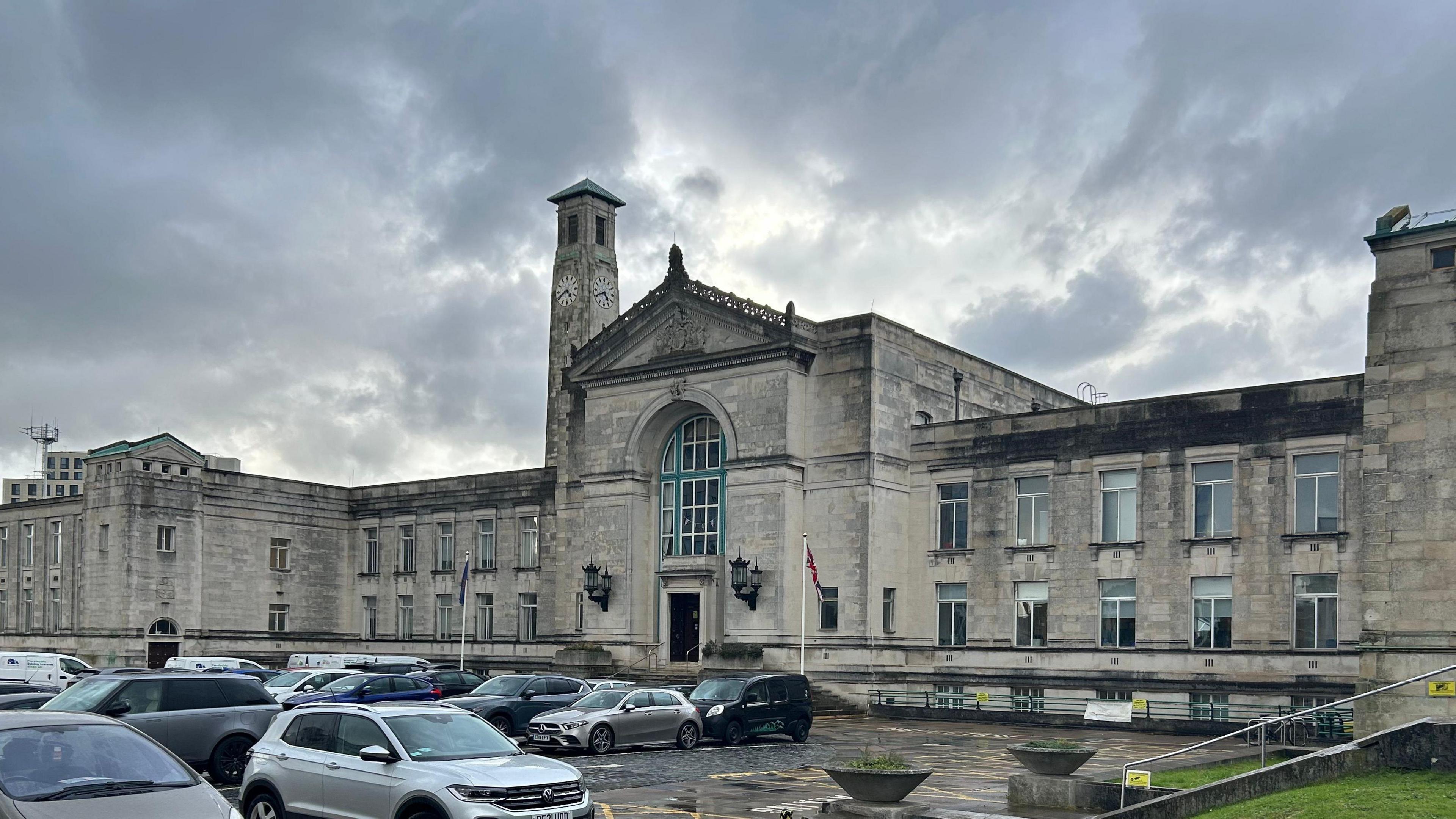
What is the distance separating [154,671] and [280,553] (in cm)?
4307

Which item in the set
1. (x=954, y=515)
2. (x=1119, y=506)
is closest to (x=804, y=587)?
(x=954, y=515)

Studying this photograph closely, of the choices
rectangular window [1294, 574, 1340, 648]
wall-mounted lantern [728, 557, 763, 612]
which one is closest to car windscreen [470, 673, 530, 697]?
wall-mounted lantern [728, 557, 763, 612]

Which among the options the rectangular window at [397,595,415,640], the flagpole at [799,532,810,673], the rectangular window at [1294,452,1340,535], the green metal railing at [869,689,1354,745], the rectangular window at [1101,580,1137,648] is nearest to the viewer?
the green metal railing at [869,689,1354,745]

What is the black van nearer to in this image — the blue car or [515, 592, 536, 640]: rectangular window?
the blue car

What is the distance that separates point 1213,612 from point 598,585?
21801mm

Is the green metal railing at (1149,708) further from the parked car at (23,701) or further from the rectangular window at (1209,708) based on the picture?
the parked car at (23,701)

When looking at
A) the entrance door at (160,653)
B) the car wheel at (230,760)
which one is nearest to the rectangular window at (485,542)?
the entrance door at (160,653)

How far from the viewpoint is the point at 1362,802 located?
1817 centimetres

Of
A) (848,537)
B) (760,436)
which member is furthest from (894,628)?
(760,436)

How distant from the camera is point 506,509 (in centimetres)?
6156

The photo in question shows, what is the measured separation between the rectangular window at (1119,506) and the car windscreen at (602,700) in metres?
19.2

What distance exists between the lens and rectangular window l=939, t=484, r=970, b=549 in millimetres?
47875

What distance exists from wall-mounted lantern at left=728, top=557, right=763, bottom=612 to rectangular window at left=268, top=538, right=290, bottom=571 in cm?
2718

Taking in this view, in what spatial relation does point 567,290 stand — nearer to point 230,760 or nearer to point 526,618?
point 526,618
